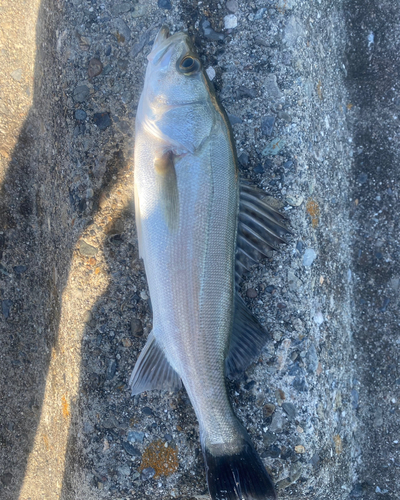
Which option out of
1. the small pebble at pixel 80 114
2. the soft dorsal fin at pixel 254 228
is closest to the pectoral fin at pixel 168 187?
the soft dorsal fin at pixel 254 228

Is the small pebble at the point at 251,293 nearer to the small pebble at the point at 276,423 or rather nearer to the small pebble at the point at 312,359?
the small pebble at the point at 312,359


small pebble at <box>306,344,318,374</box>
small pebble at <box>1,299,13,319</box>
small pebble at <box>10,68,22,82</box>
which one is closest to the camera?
small pebble at <box>306,344,318,374</box>

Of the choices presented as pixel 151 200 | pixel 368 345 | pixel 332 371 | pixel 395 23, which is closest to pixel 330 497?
pixel 332 371

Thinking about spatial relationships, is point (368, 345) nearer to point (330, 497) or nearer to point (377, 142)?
point (330, 497)

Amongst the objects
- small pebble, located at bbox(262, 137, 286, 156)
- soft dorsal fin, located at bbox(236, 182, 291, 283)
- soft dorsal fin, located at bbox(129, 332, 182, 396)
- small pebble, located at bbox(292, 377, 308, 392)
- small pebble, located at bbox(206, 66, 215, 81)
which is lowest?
small pebble, located at bbox(292, 377, 308, 392)

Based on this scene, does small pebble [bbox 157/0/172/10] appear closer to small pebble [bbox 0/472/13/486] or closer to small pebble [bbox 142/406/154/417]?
small pebble [bbox 142/406/154/417]

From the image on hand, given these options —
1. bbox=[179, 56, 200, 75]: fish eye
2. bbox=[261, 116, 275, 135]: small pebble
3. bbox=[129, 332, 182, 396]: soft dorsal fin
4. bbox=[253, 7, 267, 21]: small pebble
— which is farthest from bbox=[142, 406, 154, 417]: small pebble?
bbox=[253, 7, 267, 21]: small pebble
